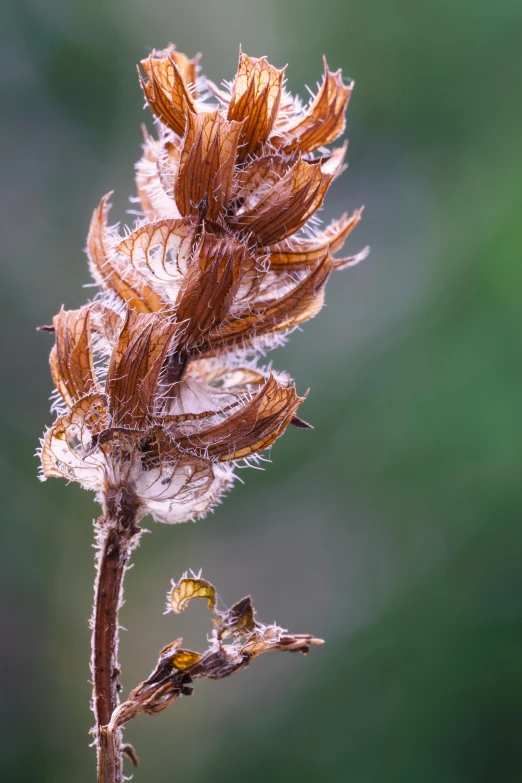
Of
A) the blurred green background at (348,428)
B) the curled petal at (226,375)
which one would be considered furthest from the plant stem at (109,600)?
the blurred green background at (348,428)

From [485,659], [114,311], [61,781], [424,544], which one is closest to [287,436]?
[424,544]

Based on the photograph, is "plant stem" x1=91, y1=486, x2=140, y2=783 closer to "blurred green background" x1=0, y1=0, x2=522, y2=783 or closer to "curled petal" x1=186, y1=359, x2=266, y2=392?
"curled petal" x1=186, y1=359, x2=266, y2=392

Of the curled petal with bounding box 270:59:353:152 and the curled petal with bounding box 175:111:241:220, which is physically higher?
the curled petal with bounding box 270:59:353:152

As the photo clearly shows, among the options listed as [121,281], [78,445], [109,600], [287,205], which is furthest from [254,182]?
[109,600]

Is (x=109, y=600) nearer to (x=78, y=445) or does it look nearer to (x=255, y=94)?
(x=78, y=445)

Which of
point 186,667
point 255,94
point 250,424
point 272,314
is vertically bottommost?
point 186,667

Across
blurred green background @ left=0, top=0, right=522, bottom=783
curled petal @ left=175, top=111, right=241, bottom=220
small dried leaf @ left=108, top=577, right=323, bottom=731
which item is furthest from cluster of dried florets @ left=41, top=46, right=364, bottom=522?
blurred green background @ left=0, top=0, right=522, bottom=783
